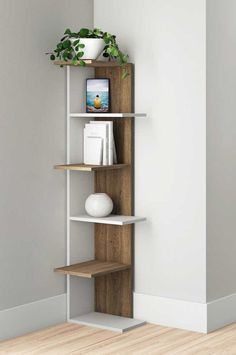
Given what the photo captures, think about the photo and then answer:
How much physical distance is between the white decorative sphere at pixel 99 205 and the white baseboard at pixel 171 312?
20.9 inches

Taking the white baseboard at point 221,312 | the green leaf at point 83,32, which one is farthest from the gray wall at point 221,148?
the green leaf at point 83,32

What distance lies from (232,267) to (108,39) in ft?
4.84

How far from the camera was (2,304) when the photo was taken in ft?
13.1

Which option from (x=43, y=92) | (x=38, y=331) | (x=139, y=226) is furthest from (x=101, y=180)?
(x=38, y=331)

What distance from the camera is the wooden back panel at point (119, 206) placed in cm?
435

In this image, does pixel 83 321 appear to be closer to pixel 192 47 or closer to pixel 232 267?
pixel 232 267

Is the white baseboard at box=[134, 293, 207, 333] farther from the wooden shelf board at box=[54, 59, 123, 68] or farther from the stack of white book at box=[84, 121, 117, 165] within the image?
the wooden shelf board at box=[54, 59, 123, 68]

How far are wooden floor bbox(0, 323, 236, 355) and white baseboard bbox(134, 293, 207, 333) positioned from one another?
1.9 inches

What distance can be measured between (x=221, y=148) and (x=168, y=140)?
30 cm

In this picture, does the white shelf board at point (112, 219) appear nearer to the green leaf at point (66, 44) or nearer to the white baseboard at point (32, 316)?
the white baseboard at point (32, 316)

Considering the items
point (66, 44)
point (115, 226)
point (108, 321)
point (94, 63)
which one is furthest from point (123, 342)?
point (66, 44)

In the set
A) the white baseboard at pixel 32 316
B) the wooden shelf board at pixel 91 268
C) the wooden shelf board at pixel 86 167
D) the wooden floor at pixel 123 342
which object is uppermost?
the wooden shelf board at pixel 86 167

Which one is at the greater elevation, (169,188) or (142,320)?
(169,188)

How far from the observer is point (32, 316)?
4.15 m
